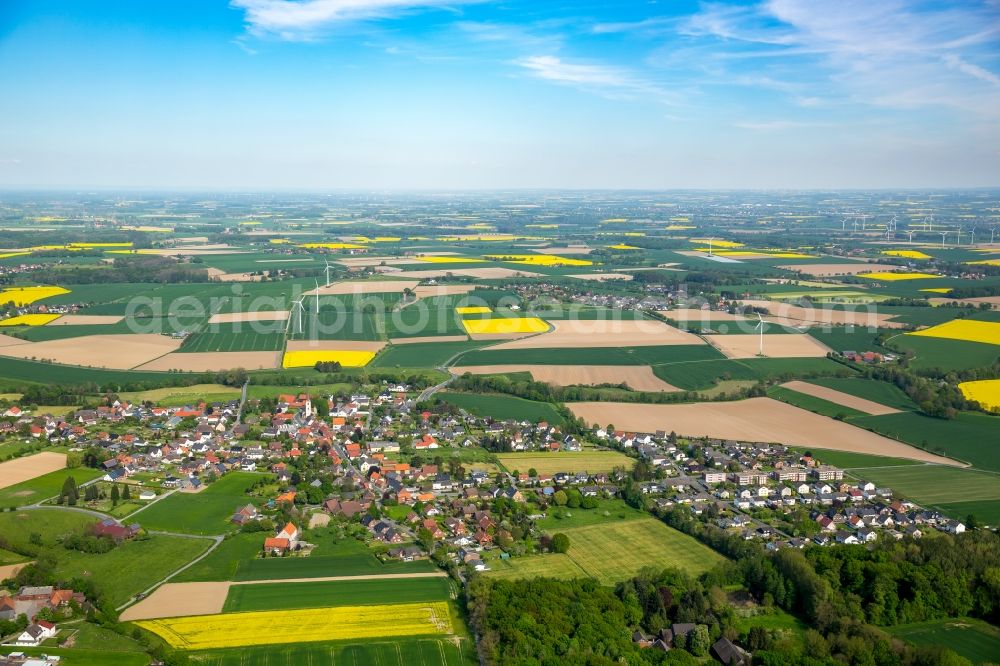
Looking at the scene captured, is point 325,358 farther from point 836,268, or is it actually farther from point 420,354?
point 836,268

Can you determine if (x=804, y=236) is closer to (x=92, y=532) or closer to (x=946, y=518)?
(x=946, y=518)

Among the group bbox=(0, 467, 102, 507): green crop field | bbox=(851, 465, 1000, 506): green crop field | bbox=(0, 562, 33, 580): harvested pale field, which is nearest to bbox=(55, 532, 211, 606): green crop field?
bbox=(0, 562, 33, 580): harvested pale field

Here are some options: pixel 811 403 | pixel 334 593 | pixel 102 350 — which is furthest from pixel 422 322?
pixel 334 593

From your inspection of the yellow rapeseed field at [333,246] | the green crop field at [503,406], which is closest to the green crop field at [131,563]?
the green crop field at [503,406]

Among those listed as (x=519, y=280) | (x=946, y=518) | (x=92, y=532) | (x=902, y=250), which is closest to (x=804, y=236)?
(x=902, y=250)

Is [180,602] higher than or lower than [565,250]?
lower

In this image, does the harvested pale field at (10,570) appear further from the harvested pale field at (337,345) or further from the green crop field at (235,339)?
the harvested pale field at (337,345)

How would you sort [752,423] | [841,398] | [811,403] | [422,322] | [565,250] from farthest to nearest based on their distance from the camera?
[565,250] < [422,322] < [841,398] < [811,403] < [752,423]
